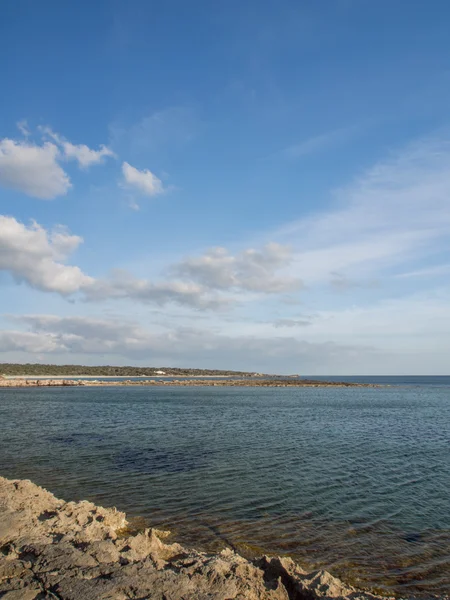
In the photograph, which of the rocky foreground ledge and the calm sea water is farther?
the calm sea water

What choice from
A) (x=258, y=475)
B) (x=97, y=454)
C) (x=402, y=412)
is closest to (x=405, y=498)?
(x=258, y=475)

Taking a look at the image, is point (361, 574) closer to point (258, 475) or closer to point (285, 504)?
point (285, 504)

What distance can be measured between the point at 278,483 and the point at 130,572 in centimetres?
1291

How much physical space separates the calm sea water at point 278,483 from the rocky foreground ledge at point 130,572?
260 cm

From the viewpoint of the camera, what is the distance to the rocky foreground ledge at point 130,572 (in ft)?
28.2

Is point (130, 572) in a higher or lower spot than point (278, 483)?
higher

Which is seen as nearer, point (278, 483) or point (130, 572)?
point (130, 572)

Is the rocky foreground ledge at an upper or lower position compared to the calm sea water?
upper

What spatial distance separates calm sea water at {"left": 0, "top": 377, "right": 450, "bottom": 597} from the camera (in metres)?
13.2

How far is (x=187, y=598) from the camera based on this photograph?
854 centimetres

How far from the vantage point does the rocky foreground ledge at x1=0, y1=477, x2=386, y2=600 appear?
859 centimetres

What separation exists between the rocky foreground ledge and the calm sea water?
8.53ft

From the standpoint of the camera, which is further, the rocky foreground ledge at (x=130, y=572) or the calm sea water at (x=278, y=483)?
the calm sea water at (x=278, y=483)

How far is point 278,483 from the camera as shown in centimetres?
2080
